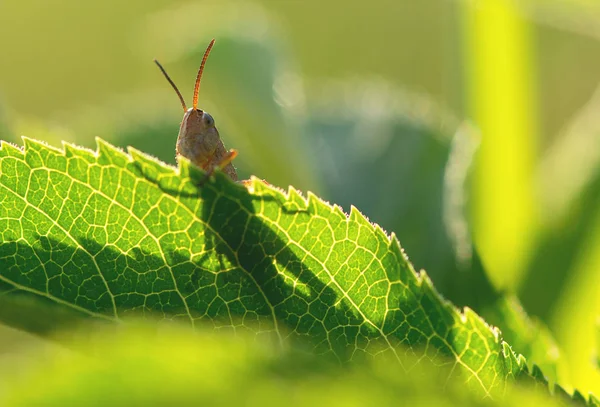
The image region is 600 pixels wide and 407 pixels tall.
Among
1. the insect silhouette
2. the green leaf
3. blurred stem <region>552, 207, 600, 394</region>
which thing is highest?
the insect silhouette

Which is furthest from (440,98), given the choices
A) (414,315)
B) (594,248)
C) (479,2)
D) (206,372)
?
(206,372)

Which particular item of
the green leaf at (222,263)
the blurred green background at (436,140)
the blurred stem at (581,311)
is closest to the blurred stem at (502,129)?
the blurred green background at (436,140)

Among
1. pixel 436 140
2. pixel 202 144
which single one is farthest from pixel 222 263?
pixel 436 140

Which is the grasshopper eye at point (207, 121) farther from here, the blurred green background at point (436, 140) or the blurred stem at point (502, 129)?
the blurred stem at point (502, 129)

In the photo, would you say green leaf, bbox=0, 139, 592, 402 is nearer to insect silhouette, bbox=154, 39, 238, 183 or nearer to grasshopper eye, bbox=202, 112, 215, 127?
insect silhouette, bbox=154, 39, 238, 183

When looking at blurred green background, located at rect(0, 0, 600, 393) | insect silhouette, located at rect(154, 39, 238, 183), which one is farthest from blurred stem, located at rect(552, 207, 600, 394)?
insect silhouette, located at rect(154, 39, 238, 183)
